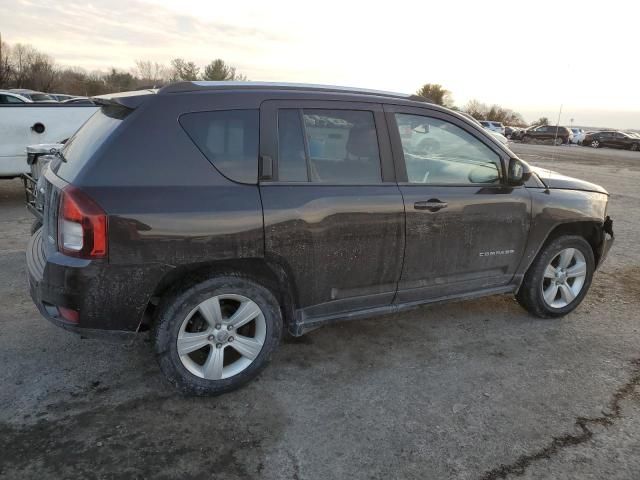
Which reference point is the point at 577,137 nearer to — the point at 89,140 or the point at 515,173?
the point at 515,173

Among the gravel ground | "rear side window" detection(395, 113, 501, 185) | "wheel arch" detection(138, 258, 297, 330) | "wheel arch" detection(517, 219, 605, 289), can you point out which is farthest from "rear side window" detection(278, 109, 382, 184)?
"wheel arch" detection(517, 219, 605, 289)

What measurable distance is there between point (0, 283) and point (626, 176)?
725 inches

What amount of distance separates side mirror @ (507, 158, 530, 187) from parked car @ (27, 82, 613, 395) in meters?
0.01

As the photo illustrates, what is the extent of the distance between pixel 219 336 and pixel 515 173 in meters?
2.46

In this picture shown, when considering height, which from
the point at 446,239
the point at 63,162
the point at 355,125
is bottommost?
the point at 446,239

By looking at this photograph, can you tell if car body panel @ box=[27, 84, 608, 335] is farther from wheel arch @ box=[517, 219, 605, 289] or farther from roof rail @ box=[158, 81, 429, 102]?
wheel arch @ box=[517, 219, 605, 289]

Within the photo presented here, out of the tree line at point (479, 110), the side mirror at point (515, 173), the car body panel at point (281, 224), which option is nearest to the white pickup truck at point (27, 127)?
the car body panel at point (281, 224)

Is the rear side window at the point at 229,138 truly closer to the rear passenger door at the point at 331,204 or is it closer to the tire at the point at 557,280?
the rear passenger door at the point at 331,204

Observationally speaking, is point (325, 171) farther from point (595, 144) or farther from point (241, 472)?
point (595, 144)

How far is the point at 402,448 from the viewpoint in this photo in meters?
2.64

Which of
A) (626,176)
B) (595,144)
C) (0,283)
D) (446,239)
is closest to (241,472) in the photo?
(446,239)

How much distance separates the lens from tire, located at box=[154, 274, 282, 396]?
2836mm

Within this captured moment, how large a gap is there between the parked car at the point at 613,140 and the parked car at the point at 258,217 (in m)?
39.8

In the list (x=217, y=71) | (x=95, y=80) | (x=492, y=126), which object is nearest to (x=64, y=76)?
(x=95, y=80)
